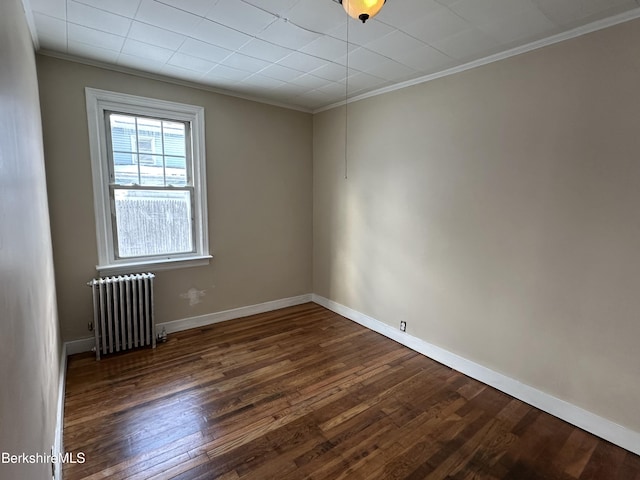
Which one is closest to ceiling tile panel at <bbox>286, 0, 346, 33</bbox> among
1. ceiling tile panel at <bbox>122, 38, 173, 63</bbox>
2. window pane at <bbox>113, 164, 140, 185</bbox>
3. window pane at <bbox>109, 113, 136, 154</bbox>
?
ceiling tile panel at <bbox>122, 38, 173, 63</bbox>

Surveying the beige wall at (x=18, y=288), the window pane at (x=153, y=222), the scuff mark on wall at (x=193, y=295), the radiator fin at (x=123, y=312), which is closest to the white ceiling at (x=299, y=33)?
the beige wall at (x=18, y=288)

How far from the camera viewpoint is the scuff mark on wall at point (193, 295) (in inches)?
144

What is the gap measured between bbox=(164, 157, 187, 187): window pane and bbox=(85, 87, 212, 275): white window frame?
10 centimetres

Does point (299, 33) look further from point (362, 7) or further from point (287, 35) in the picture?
point (362, 7)

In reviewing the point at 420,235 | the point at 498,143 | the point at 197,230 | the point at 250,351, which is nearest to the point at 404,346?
the point at 420,235

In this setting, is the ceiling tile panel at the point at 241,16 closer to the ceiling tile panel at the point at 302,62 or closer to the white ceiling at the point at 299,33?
the white ceiling at the point at 299,33

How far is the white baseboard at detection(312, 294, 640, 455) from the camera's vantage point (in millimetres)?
2066

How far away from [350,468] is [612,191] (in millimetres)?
2349

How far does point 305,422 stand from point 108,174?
2857 millimetres

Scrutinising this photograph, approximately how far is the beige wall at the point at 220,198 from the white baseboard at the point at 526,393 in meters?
1.60

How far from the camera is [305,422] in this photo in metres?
2.21

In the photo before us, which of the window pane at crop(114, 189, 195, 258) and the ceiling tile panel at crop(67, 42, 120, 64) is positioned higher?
the ceiling tile panel at crop(67, 42, 120, 64)

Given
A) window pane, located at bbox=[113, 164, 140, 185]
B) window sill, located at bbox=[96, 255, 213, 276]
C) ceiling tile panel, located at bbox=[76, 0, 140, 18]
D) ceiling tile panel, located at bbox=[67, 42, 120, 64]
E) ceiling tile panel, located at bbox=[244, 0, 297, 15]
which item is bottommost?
window sill, located at bbox=[96, 255, 213, 276]

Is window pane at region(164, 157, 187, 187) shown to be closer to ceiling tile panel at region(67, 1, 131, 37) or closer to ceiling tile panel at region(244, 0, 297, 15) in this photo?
ceiling tile panel at region(67, 1, 131, 37)
